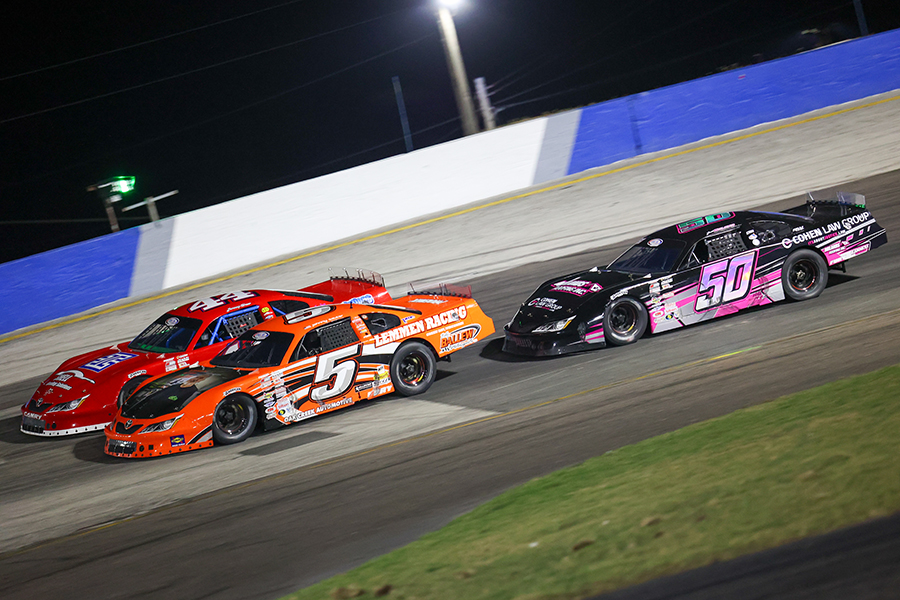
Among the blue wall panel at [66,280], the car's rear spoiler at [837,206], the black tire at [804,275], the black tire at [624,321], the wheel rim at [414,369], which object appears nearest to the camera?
the wheel rim at [414,369]

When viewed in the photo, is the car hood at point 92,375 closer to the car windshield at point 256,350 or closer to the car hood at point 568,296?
the car windshield at point 256,350

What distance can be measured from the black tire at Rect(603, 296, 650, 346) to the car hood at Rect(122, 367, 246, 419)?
4.48 m

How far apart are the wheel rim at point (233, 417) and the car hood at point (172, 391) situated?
0.97 ft

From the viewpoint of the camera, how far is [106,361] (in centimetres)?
1152

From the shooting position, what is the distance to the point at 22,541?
765 cm

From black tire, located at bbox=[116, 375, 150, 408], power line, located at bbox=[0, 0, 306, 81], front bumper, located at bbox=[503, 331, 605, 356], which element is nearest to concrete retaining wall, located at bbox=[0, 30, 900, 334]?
black tire, located at bbox=[116, 375, 150, 408]

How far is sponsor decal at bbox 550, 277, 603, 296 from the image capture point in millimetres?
10945

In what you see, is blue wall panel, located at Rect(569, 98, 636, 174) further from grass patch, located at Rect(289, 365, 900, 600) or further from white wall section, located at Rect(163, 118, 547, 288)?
grass patch, located at Rect(289, 365, 900, 600)

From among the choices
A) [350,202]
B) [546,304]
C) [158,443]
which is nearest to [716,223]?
[546,304]

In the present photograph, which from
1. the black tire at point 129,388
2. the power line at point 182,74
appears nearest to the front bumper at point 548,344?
the black tire at point 129,388

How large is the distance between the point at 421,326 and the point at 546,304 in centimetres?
171

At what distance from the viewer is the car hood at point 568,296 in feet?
35.3

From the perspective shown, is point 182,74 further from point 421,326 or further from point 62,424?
point 421,326

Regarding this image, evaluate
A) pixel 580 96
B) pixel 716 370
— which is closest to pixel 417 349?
pixel 716 370
